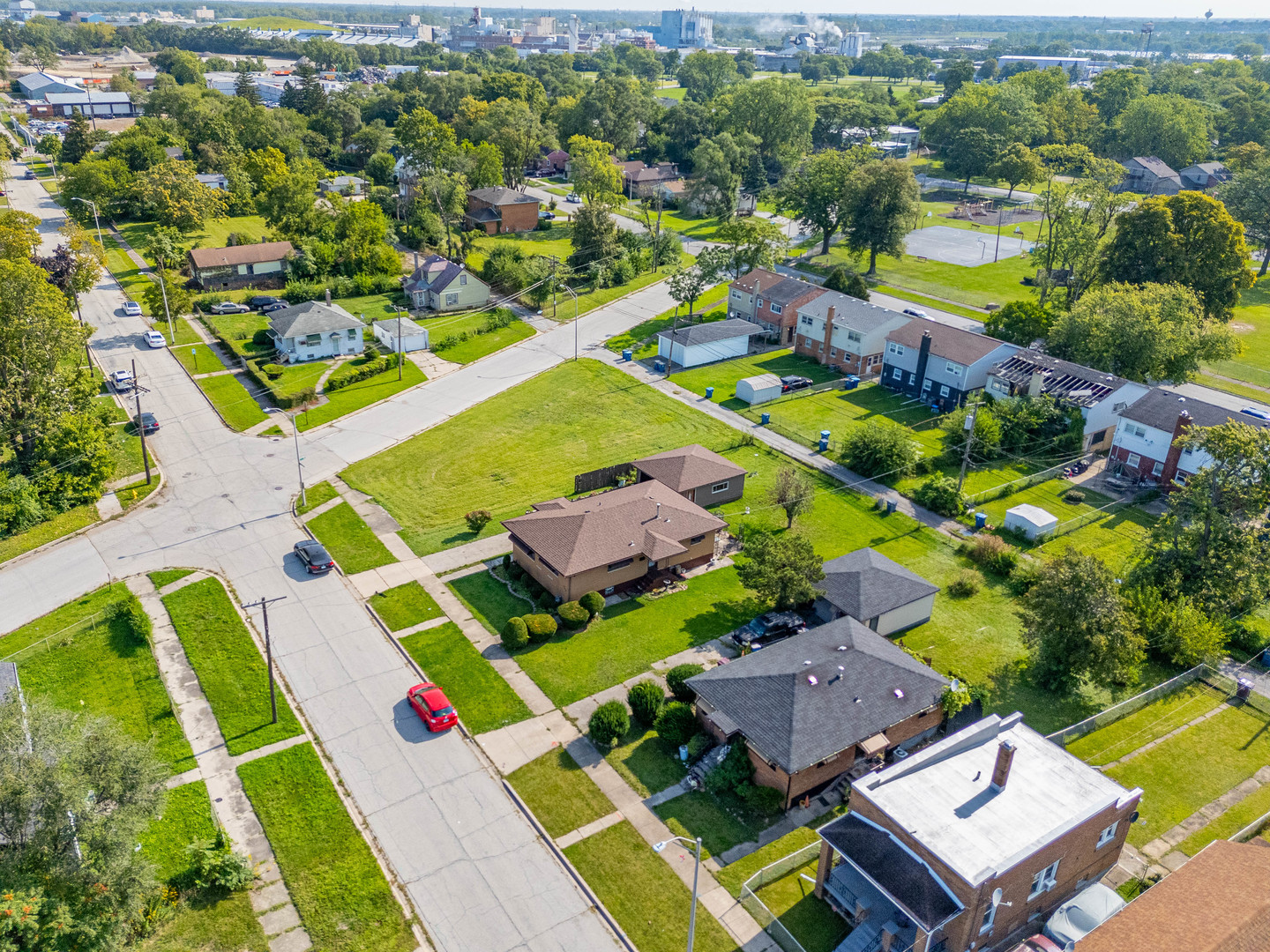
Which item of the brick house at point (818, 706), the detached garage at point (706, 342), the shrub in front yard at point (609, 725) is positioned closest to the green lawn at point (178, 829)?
the shrub in front yard at point (609, 725)

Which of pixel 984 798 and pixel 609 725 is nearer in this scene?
pixel 984 798

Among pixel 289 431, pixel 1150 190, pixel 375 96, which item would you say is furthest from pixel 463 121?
pixel 1150 190

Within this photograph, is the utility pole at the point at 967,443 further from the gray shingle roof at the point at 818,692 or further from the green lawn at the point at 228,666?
the green lawn at the point at 228,666

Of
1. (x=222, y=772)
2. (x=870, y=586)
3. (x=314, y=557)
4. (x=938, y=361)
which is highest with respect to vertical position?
(x=938, y=361)

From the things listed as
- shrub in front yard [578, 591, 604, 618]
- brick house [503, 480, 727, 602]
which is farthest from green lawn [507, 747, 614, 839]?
brick house [503, 480, 727, 602]

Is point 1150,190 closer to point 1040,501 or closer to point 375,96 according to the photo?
point 1040,501

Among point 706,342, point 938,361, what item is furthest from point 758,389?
point 938,361

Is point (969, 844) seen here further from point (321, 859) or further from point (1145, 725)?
point (321, 859)
